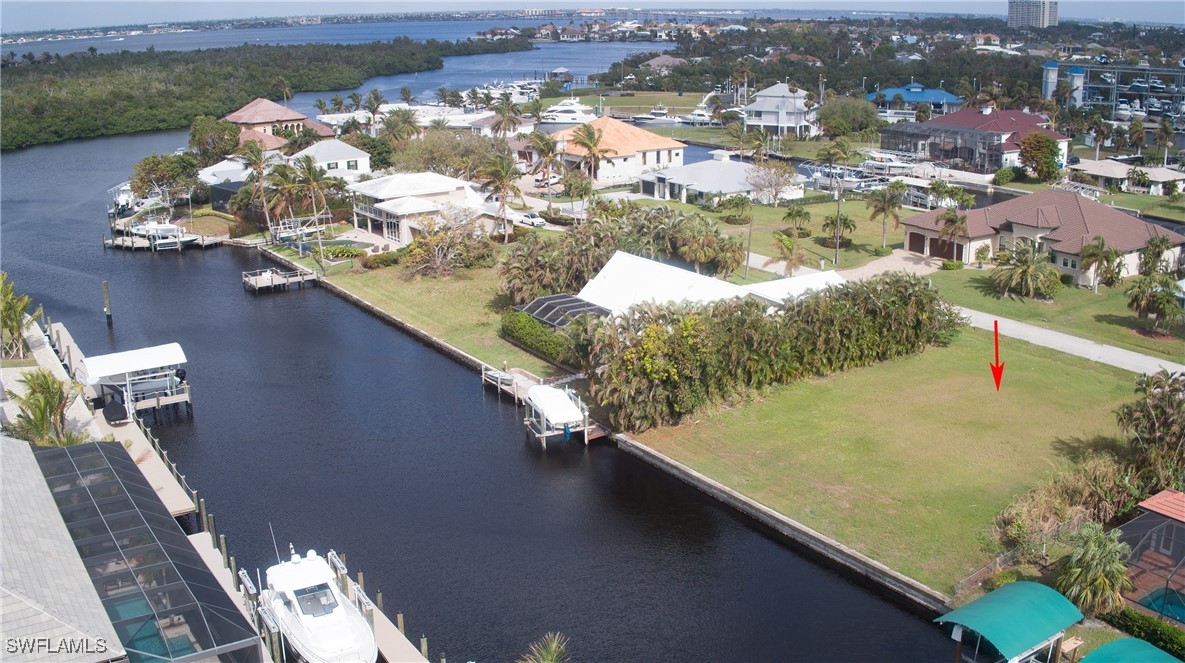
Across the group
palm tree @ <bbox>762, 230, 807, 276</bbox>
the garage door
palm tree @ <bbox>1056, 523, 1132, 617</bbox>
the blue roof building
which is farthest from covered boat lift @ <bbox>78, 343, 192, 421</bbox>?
the blue roof building

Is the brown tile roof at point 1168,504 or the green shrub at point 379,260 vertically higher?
the green shrub at point 379,260

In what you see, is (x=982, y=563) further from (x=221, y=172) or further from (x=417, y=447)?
(x=221, y=172)

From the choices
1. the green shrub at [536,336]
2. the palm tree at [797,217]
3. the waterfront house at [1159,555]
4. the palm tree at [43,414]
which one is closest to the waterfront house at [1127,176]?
the palm tree at [797,217]

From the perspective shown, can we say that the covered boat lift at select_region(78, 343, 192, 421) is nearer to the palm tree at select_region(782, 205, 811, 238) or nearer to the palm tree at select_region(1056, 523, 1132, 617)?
the palm tree at select_region(1056, 523, 1132, 617)

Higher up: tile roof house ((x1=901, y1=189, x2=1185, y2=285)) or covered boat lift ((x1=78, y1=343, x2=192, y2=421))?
tile roof house ((x1=901, y1=189, x2=1185, y2=285))

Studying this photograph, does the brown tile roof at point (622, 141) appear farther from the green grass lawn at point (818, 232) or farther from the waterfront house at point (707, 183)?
the green grass lawn at point (818, 232)

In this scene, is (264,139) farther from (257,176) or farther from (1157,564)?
(1157,564)

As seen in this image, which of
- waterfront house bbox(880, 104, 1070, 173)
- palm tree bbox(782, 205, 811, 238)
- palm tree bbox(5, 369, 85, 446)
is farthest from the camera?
waterfront house bbox(880, 104, 1070, 173)
